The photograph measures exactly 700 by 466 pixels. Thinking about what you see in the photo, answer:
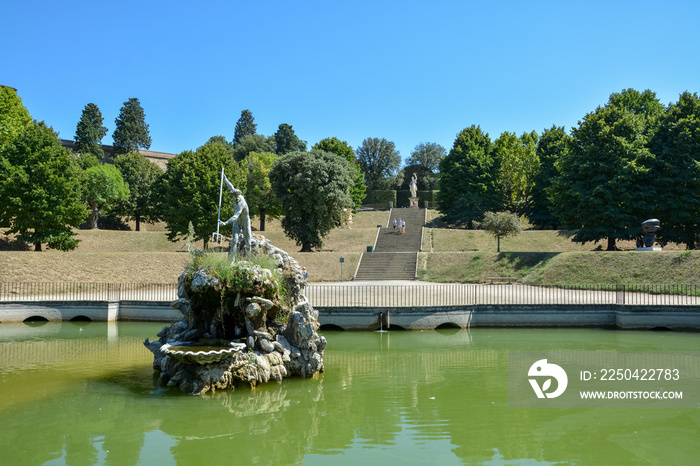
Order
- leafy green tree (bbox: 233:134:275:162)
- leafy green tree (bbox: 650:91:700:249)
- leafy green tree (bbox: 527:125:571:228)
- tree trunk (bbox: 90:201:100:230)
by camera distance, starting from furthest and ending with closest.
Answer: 1. leafy green tree (bbox: 233:134:275:162)
2. tree trunk (bbox: 90:201:100:230)
3. leafy green tree (bbox: 527:125:571:228)
4. leafy green tree (bbox: 650:91:700:249)

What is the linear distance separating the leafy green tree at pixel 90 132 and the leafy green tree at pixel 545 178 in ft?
207

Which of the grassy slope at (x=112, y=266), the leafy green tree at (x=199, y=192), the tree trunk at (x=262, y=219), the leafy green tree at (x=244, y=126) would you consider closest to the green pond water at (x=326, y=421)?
the grassy slope at (x=112, y=266)

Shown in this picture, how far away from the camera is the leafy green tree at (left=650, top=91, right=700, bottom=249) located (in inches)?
1515

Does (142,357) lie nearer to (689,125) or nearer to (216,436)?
(216,436)

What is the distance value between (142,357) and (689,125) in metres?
41.5

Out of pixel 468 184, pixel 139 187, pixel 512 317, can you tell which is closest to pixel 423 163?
pixel 468 184

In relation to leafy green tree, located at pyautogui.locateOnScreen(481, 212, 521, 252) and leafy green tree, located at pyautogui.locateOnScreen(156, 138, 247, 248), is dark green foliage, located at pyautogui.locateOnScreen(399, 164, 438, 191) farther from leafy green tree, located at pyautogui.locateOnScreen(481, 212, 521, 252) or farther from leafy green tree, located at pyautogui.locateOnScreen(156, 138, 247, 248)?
leafy green tree, located at pyautogui.locateOnScreen(481, 212, 521, 252)

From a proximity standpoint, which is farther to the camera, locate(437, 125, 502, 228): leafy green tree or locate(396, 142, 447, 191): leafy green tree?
locate(396, 142, 447, 191): leafy green tree

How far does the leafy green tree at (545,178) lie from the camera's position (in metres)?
58.7

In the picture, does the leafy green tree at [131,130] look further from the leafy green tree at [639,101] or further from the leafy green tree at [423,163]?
the leafy green tree at [639,101]

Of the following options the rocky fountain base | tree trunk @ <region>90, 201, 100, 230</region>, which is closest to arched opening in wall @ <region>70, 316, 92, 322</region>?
the rocky fountain base

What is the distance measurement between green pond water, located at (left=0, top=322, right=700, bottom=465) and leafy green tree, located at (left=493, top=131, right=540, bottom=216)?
1897 inches

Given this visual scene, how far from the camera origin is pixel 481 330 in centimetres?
2453

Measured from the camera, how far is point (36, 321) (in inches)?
1047
